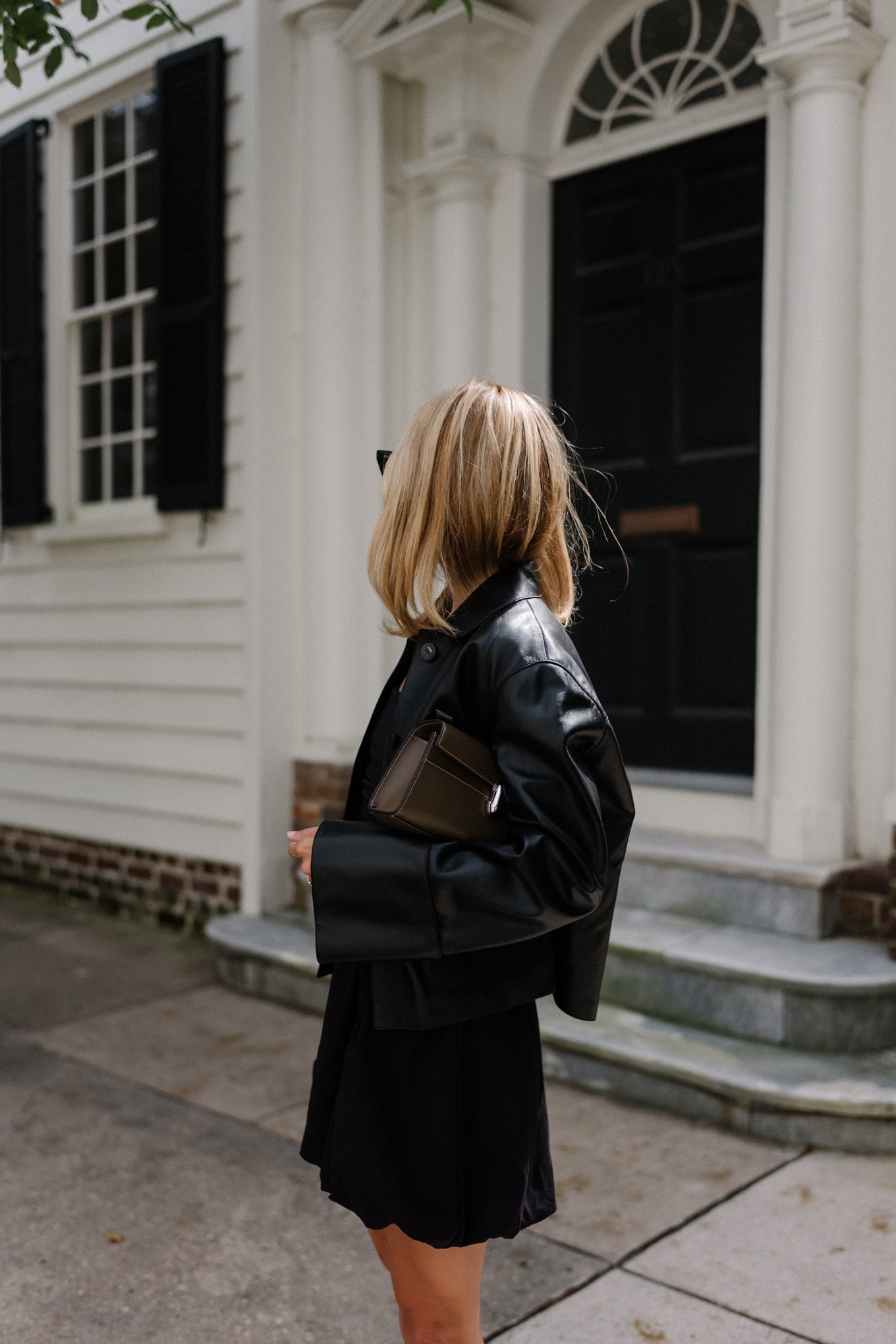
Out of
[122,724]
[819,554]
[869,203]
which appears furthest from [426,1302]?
[122,724]

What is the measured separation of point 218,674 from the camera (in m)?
5.45

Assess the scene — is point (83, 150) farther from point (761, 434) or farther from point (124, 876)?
point (761, 434)

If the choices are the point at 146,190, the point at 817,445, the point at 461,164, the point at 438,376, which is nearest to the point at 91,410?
the point at 146,190

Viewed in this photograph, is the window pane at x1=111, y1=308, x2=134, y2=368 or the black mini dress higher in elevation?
the window pane at x1=111, y1=308, x2=134, y2=368

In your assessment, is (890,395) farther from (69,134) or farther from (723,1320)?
(69,134)

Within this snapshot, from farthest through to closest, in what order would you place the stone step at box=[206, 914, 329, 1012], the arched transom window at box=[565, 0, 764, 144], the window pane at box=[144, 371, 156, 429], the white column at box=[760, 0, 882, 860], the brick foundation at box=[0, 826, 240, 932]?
the window pane at box=[144, 371, 156, 429] → the brick foundation at box=[0, 826, 240, 932] → the stone step at box=[206, 914, 329, 1012] → the arched transom window at box=[565, 0, 764, 144] → the white column at box=[760, 0, 882, 860]

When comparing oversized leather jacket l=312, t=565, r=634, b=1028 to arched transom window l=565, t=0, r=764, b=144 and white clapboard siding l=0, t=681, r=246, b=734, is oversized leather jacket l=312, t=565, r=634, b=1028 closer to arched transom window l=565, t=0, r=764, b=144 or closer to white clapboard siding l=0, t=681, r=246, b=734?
arched transom window l=565, t=0, r=764, b=144

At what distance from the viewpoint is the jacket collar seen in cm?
166

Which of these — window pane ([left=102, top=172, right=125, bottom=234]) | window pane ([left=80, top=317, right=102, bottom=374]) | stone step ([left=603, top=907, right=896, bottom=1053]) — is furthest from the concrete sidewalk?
window pane ([left=102, top=172, right=125, bottom=234])

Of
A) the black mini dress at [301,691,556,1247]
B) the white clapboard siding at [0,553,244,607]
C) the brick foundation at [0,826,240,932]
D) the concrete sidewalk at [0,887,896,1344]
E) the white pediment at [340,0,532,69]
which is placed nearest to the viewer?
the black mini dress at [301,691,556,1247]

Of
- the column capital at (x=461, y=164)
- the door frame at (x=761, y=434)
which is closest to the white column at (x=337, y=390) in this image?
the column capital at (x=461, y=164)

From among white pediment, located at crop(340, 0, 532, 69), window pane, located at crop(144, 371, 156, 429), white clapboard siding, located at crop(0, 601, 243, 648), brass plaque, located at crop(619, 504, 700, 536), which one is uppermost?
white pediment, located at crop(340, 0, 532, 69)

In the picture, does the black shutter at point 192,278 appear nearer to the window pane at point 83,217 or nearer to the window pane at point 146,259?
the window pane at point 146,259

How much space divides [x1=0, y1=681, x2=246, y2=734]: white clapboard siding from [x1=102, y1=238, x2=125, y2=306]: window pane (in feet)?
6.63
